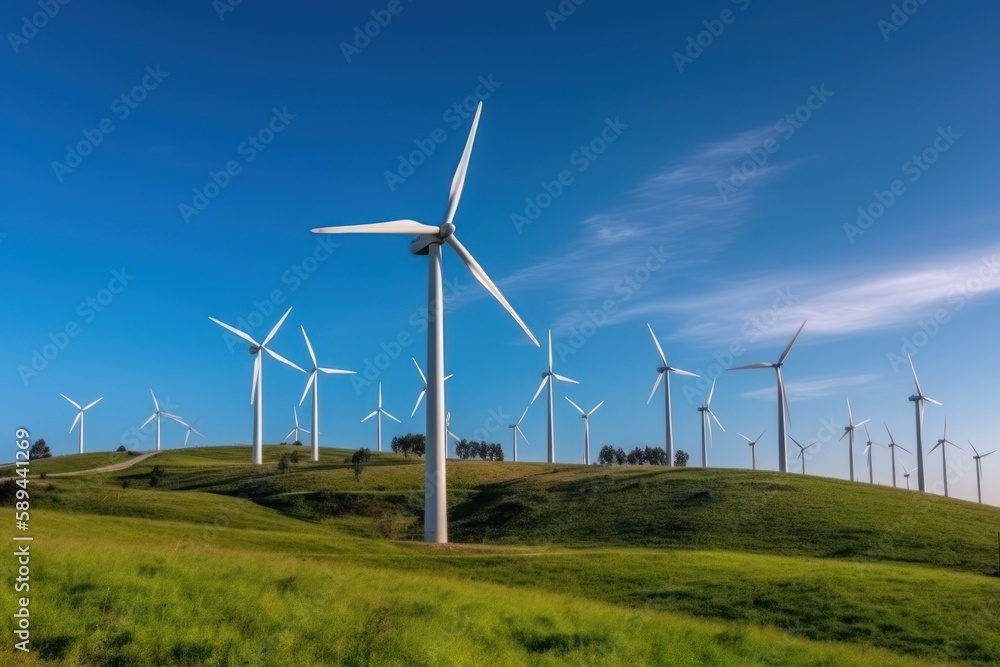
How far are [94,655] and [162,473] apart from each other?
112 m

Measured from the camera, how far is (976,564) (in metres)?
51.1

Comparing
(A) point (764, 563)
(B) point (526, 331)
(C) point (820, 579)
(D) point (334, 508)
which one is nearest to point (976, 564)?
(A) point (764, 563)

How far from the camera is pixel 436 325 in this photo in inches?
2233

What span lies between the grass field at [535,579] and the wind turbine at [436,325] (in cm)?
362

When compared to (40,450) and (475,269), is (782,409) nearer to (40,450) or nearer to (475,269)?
(475,269)

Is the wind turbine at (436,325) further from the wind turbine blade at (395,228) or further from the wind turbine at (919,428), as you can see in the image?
the wind turbine at (919,428)

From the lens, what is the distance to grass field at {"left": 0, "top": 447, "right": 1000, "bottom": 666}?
64.3ft

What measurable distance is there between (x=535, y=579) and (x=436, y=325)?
22.1 m

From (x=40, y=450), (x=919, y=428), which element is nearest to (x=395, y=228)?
(x=919, y=428)

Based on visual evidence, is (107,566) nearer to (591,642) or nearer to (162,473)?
(591,642)

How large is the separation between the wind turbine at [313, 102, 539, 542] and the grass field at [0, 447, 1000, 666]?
3.62m

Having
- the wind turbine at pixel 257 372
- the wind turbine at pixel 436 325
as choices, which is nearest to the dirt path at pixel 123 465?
the wind turbine at pixel 257 372

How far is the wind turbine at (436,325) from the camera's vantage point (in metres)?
55.2

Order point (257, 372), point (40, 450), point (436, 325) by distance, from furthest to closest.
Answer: point (40, 450) < point (257, 372) < point (436, 325)
